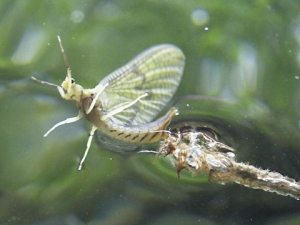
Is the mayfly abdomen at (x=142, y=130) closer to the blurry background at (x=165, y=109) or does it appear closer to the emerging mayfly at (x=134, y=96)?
the emerging mayfly at (x=134, y=96)

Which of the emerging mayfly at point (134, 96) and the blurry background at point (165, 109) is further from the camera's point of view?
the blurry background at point (165, 109)

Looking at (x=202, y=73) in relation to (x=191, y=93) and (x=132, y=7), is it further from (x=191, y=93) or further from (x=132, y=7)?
(x=132, y=7)

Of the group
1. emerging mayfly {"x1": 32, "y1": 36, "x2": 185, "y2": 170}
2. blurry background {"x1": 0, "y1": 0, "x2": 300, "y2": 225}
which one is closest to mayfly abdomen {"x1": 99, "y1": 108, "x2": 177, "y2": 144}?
emerging mayfly {"x1": 32, "y1": 36, "x2": 185, "y2": 170}

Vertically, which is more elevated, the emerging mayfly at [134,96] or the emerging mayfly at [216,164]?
the emerging mayfly at [134,96]

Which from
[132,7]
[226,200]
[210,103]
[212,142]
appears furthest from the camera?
[132,7]

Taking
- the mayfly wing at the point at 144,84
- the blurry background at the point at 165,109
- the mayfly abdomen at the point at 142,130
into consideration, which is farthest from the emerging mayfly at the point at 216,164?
the mayfly wing at the point at 144,84

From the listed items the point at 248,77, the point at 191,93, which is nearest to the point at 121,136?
the point at 191,93

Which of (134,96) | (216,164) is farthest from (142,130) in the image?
(216,164)

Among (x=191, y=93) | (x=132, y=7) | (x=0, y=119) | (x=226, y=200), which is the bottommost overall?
(x=226, y=200)
